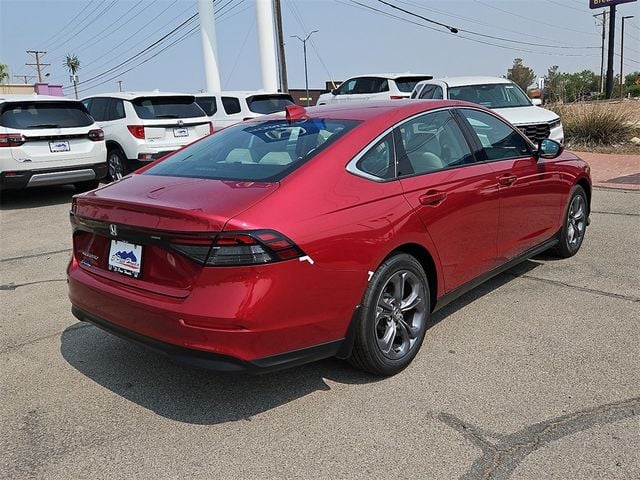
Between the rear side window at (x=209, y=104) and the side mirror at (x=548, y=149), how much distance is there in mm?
10245

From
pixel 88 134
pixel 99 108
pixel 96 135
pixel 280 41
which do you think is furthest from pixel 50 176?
pixel 280 41

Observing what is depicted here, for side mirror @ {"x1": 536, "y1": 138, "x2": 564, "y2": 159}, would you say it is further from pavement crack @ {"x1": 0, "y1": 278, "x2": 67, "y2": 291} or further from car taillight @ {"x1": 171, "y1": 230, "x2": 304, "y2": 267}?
pavement crack @ {"x1": 0, "y1": 278, "x2": 67, "y2": 291}

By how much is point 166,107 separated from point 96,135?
1.57 m

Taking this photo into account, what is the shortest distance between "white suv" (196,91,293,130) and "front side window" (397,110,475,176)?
32.6 ft

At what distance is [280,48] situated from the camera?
92.6ft

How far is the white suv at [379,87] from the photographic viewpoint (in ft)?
53.7

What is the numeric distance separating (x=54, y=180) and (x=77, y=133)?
0.85 meters

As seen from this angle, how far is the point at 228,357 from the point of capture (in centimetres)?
276

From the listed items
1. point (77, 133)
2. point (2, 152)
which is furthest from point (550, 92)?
point (2, 152)

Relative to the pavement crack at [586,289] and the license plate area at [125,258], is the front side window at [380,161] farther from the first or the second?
the pavement crack at [586,289]

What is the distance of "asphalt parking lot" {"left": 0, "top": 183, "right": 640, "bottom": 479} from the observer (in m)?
2.68

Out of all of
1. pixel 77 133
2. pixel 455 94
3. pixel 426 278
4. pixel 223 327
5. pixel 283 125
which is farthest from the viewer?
pixel 455 94

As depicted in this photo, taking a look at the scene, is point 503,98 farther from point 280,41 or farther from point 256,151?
point 280,41

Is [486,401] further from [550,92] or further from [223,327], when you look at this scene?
[550,92]
